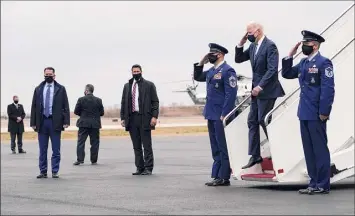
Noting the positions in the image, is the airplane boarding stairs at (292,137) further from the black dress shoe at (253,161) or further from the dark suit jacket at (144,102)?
the dark suit jacket at (144,102)

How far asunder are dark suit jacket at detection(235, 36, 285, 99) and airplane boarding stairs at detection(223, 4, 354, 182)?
206 millimetres

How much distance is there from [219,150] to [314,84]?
2.23 metres

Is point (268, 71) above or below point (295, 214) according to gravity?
above

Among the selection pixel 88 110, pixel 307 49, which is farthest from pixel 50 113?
pixel 307 49

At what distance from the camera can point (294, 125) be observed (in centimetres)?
1180

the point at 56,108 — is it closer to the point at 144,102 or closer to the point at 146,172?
the point at 144,102

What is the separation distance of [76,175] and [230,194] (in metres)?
5.56

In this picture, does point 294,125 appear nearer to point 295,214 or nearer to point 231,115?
point 231,115

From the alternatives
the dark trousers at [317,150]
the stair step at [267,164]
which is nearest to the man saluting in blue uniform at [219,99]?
the stair step at [267,164]

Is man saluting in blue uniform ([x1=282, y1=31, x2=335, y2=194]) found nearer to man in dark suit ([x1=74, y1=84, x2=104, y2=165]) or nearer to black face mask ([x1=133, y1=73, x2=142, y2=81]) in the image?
black face mask ([x1=133, y1=73, x2=142, y2=81])

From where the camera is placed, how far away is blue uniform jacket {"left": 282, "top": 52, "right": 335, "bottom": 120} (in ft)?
35.8

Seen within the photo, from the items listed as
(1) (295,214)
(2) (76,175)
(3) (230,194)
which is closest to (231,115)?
(3) (230,194)

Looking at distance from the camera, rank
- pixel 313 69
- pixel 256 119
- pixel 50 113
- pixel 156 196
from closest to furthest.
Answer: pixel 313 69 < pixel 156 196 < pixel 256 119 < pixel 50 113

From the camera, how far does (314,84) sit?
11.1 m
